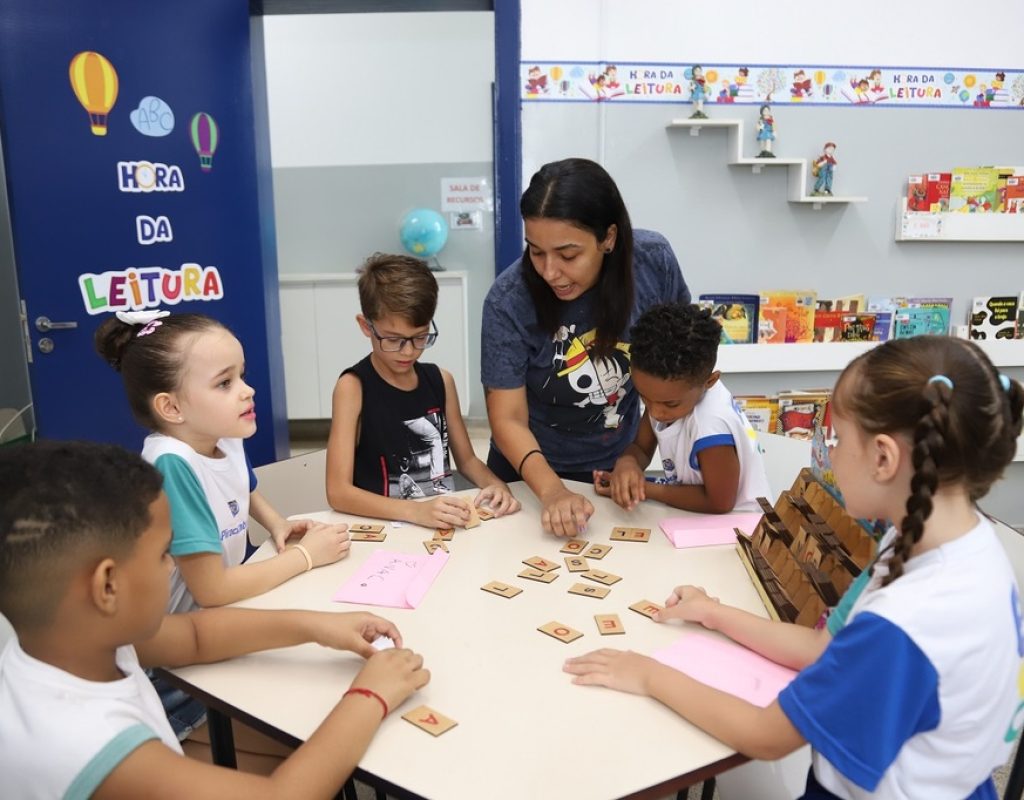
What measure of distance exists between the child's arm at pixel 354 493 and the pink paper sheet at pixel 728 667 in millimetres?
628

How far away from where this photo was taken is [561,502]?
1661 millimetres

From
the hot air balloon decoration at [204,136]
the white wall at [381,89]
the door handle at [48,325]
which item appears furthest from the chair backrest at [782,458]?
the white wall at [381,89]

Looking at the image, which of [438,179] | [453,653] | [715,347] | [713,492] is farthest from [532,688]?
[438,179]

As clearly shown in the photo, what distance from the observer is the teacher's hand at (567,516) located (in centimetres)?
162

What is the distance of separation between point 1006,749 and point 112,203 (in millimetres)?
3147

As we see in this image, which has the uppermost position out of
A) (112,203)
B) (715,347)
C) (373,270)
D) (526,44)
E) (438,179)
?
(526,44)

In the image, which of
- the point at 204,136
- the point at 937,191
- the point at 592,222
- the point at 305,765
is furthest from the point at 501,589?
the point at 937,191

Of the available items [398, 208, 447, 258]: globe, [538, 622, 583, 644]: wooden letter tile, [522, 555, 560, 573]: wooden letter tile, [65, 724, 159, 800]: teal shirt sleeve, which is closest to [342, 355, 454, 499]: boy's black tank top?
→ [522, 555, 560, 573]: wooden letter tile

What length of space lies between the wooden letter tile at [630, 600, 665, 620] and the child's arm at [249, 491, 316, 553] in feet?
2.48

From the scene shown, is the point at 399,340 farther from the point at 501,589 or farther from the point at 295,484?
the point at 501,589

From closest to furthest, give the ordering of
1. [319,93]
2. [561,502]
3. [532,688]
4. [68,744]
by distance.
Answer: [68,744] < [532,688] < [561,502] < [319,93]

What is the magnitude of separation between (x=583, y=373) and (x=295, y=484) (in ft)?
3.05

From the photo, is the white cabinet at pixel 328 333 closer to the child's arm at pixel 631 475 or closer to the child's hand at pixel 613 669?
the child's arm at pixel 631 475

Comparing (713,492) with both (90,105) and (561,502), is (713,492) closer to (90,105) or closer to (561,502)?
(561,502)
